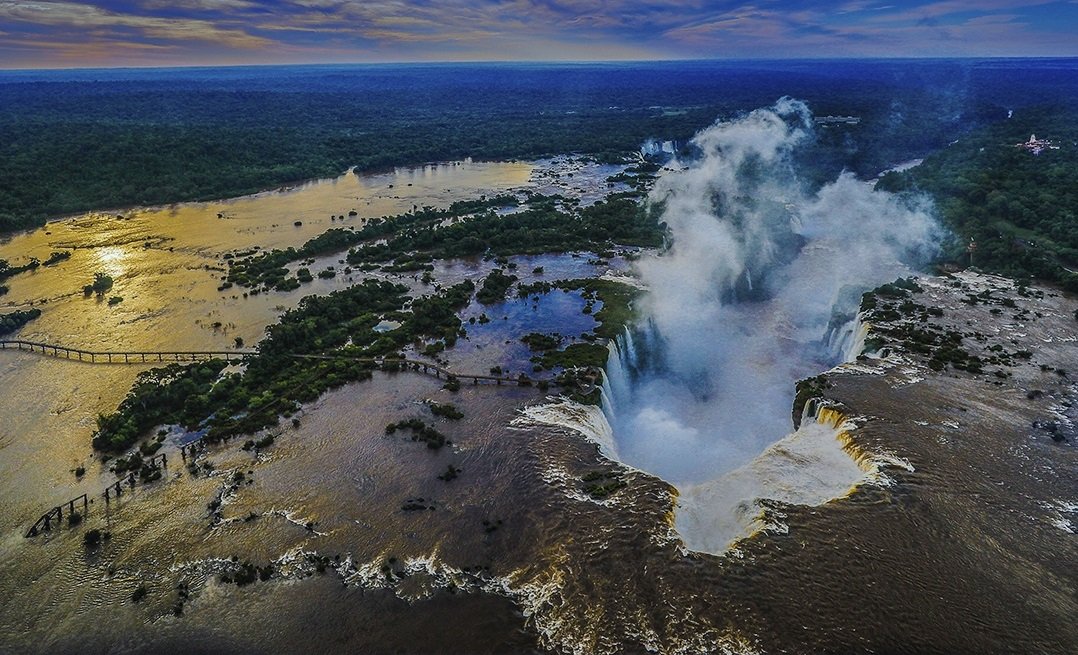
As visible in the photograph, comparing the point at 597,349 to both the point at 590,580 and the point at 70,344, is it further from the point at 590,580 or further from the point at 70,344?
the point at 70,344

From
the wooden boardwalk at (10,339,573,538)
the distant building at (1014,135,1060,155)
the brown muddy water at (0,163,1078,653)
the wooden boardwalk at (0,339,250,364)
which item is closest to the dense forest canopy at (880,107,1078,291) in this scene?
the distant building at (1014,135,1060,155)

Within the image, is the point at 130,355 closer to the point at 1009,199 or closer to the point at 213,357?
the point at 213,357

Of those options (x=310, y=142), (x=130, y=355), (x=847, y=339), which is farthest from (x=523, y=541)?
(x=310, y=142)

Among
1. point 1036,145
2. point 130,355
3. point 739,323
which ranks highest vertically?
point 1036,145

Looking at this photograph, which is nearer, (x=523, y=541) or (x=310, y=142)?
(x=523, y=541)

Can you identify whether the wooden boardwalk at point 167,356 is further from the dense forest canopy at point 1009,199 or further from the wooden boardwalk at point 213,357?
the dense forest canopy at point 1009,199

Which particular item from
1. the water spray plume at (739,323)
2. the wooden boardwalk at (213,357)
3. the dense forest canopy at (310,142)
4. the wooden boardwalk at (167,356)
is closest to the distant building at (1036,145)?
the dense forest canopy at (310,142)

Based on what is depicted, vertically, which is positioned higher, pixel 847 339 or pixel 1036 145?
pixel 1036 145

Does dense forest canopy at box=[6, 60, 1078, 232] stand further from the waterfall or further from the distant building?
the waterfall
